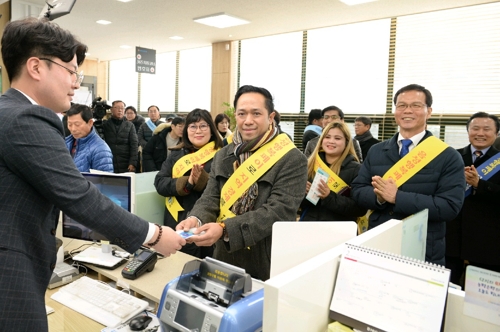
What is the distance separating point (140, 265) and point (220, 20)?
5.64m

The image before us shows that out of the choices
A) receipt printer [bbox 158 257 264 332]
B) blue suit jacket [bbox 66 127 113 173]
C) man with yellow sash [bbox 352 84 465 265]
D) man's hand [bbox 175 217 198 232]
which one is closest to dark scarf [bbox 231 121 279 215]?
man's hand [bbox 175 217 198 232]

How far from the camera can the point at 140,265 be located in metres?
1.88

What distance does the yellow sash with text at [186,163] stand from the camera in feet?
8.70

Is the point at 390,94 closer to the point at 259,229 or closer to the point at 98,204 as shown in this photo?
the point at 259,229

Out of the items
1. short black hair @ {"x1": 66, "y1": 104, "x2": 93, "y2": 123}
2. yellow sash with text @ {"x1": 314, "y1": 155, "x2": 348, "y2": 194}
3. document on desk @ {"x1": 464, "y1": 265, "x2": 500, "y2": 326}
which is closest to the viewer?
document on desk @ {"x1": 464, "y1": 265, "x2": 500, "y2": 326}

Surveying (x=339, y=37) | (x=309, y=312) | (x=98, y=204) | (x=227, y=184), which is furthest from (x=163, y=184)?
(x=339, y=37)

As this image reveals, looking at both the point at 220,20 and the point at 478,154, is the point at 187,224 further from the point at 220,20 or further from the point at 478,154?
the point at 220,20

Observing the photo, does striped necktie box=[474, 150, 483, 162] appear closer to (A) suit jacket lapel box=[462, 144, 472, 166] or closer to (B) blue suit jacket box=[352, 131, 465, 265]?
(A) suit jacket lapel box=[462, 144, 472, 166]

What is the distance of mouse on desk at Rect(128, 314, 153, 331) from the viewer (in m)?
1.50

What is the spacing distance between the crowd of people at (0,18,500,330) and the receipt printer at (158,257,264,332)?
23cm

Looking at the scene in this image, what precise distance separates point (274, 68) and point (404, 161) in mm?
6012

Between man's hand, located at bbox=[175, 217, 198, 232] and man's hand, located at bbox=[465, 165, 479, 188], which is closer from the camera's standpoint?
man's hand, located at bbox=[175, 217, 198, 232]

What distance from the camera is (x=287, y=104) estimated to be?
7625 mm

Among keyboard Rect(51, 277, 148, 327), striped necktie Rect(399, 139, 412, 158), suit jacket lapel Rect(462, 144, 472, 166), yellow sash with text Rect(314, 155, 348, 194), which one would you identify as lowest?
keyboard Rect(51, 277, 148, 327)
